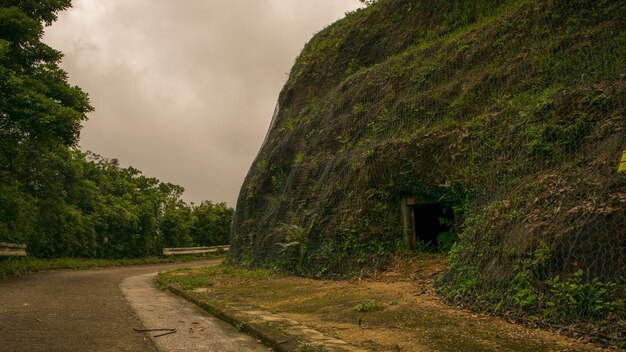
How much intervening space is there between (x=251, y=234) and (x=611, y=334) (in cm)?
1334

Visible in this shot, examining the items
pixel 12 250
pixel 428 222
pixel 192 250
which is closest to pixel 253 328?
pixel 428 222

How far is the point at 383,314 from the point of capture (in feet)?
20.0

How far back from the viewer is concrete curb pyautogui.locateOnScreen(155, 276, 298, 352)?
4.78 meters

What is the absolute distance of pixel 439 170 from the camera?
9922 mm

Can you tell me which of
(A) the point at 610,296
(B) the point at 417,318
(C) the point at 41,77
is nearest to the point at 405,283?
(B) the point at 417,318

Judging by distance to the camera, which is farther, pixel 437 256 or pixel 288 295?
pixel 437 256

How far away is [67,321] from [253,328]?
275 centimetres

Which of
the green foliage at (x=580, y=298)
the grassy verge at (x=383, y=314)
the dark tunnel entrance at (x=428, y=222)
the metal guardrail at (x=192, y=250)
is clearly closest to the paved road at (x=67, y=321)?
the grassy verge at (x=383, y=314)

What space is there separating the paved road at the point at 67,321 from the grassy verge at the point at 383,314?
1.58 meters

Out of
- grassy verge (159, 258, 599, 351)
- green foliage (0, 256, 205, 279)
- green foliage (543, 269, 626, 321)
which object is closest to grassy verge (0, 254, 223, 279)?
green foliage (0, 256, 205, 279)

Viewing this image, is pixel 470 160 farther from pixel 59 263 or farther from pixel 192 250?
pixel 192 250

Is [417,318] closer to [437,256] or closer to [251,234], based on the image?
[437,256]

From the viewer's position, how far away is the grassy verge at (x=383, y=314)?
4.51 m

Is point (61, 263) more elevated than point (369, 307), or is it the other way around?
point (61, 263)
